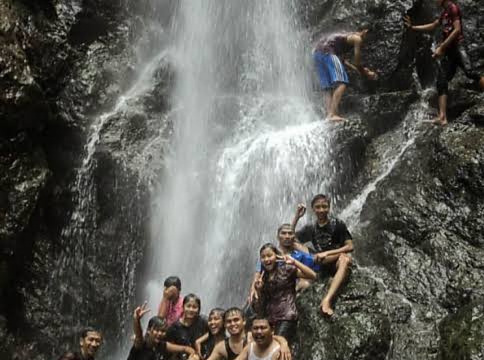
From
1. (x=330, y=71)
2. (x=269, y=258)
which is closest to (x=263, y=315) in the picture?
(x=269, y=258)

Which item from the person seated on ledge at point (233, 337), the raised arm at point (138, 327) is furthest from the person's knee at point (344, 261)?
the raised arm at point (138, 327)

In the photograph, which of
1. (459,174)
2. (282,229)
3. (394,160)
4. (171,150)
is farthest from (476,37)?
(282,229)

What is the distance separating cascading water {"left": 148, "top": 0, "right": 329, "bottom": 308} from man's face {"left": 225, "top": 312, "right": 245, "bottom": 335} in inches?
125

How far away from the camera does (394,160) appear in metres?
9.77

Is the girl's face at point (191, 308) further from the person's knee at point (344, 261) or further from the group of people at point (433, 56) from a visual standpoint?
the group of people at point (433, 56)

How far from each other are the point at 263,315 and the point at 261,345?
2.63 ft

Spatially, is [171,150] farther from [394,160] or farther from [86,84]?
[394,160]

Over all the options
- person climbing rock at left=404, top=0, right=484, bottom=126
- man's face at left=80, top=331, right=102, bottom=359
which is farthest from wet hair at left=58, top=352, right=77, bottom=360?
→ person climbing rock at left=404, top=0, right=484, bottom=126

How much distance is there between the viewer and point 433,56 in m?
10.1

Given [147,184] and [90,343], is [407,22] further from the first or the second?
[90,343]

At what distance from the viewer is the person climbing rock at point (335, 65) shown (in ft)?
35.0

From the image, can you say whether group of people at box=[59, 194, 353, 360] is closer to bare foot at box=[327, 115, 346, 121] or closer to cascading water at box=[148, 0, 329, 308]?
cascading water at box=[148, 0, 329, 308]

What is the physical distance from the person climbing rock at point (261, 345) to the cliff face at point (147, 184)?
0.81 metres

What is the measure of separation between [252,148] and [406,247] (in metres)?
3.90
